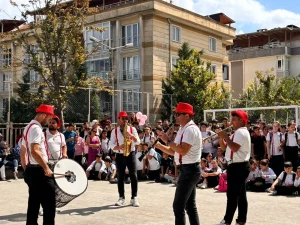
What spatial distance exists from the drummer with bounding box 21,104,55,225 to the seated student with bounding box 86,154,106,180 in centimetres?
798

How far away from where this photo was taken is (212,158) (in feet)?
43.1

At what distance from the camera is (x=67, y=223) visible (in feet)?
25.1

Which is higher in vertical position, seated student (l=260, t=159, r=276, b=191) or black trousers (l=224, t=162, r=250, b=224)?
black trousers (l=224, t=162, r=250, b=224)

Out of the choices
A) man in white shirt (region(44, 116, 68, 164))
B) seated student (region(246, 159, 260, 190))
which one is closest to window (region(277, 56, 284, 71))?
seated student (region(246, 159, 260, 190))

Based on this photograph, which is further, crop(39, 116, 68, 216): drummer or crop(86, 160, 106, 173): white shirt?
crop(86, 160, 106, 173): white shirt

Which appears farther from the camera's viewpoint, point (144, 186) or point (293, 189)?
point (144, 186)

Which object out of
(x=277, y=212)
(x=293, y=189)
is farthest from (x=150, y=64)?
(x=277, y=212)

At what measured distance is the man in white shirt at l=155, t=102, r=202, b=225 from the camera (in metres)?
5.77

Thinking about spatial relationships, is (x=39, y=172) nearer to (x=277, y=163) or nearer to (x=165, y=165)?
(x=165, y=165)

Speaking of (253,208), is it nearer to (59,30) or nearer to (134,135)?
(134,135)

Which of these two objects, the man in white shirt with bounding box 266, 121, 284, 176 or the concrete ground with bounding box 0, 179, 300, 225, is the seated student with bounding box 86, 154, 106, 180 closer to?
the concrete ground with bounding box 0, 179, 300, 225

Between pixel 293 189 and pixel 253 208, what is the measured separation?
7.52 ft

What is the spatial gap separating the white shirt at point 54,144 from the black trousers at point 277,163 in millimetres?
7282

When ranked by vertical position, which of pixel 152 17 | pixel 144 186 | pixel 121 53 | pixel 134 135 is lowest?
pixel 144 186
